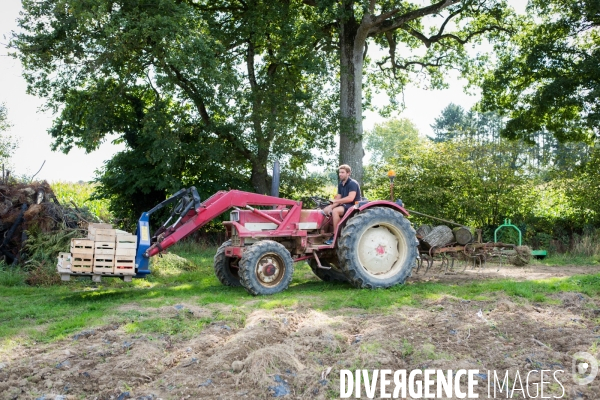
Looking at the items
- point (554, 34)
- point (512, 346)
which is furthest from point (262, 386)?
point (554, 34)

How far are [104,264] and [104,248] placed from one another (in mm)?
233

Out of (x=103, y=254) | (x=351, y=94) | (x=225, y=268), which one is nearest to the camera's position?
(x=103, y=254)

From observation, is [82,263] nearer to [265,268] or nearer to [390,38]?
[265,268]

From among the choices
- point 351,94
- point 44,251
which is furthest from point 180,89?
point 44,251

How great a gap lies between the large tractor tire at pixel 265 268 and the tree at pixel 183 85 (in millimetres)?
7332

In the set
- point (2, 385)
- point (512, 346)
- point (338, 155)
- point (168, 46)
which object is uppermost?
point (168, 46)

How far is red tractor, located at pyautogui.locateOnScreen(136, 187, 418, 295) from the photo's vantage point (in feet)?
28.9

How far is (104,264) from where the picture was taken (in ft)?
27.2

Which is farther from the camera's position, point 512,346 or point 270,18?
point 270,18

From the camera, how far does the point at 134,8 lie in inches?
565

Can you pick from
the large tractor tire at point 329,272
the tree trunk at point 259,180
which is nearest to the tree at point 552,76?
the tree trunk at point 259,180

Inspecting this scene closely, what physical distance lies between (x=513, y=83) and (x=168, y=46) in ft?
38.0

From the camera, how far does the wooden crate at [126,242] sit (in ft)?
27.8

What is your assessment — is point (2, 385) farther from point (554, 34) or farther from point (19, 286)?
point (554, 34)
